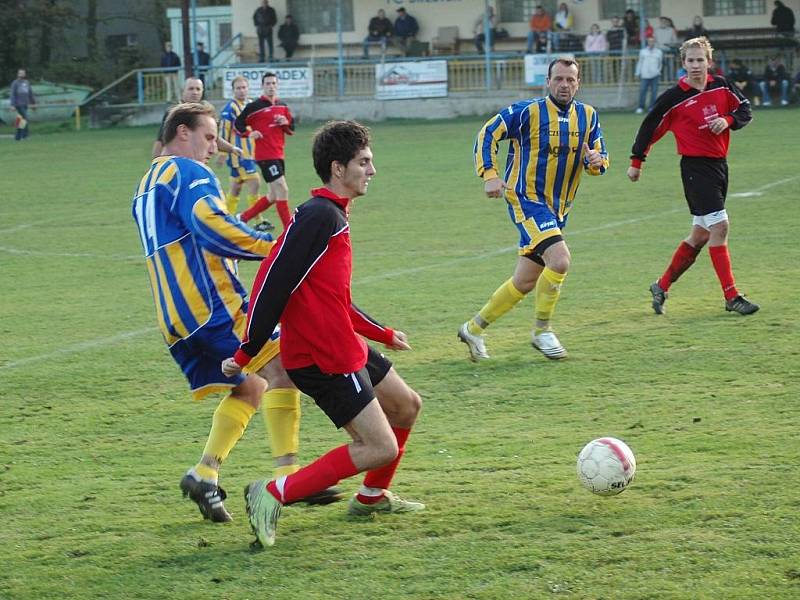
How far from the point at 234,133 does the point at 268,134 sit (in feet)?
3.81

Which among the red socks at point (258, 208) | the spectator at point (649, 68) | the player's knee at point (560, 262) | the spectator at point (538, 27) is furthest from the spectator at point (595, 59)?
the player's knee at point (560, 262)

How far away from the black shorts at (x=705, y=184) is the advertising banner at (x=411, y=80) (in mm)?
24382

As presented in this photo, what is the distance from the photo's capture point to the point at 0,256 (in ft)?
45.2

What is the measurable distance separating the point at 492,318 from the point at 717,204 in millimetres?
2266

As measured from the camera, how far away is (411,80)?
33.8 metres

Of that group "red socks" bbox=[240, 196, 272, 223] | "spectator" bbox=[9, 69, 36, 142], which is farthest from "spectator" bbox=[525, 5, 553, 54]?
"red socks" bbox=[240, 196, 272, 223]

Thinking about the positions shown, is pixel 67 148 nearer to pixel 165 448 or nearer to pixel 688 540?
pixel 165 448

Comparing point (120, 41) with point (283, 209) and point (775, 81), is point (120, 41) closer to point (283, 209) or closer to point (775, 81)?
point (775, 81)

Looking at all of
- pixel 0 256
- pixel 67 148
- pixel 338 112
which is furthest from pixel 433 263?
pixel 338 112

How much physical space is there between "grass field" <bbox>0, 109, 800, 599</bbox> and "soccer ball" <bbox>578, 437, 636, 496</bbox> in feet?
0.27

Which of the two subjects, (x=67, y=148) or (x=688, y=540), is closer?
(x=688, y=540)

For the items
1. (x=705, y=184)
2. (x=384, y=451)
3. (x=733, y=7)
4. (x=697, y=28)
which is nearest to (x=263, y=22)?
(x=697, y=28)

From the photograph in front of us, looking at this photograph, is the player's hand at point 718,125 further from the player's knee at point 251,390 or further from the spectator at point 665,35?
the spectator at point 665,35

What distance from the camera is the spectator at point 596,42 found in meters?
33.0
